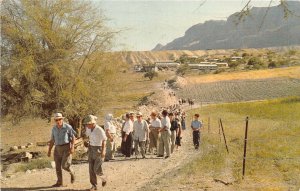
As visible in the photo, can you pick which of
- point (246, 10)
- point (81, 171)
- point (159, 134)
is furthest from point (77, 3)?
point (246, 10)

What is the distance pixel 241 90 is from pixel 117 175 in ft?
214

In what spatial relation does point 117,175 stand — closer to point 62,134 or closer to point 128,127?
point 62,134

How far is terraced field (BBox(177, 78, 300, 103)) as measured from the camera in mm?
71688

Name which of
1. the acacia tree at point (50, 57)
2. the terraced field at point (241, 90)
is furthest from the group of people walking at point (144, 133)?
the terraced field at point (241, 90)

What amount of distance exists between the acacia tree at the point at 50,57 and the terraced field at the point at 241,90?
45893 millimetres

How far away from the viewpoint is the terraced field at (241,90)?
71.7 metres

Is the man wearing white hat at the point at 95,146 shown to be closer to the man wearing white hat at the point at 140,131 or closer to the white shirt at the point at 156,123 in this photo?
the man wearing white hat at the point at 140,131

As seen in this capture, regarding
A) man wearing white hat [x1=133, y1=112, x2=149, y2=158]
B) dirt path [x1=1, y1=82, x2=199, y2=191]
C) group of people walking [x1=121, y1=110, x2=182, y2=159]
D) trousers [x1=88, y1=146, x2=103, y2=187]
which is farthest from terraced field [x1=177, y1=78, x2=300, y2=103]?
trousers [x1=88, y1=146, x2=103, y2=187]

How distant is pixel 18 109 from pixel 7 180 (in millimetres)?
13269

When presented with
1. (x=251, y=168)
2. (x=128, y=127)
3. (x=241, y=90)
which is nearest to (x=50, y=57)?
(x=128, y=127)

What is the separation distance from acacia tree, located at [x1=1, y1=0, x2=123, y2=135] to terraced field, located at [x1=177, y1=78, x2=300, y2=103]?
4589 cm

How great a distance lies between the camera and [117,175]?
45.5ft

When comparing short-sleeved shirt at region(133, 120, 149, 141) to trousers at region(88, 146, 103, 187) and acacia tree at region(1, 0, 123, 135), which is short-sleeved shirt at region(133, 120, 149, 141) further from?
acacia tree at region(1, 0, 123, 135)

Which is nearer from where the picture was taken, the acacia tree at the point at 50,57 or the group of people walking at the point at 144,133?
the group of people walking at the point at 144,133
